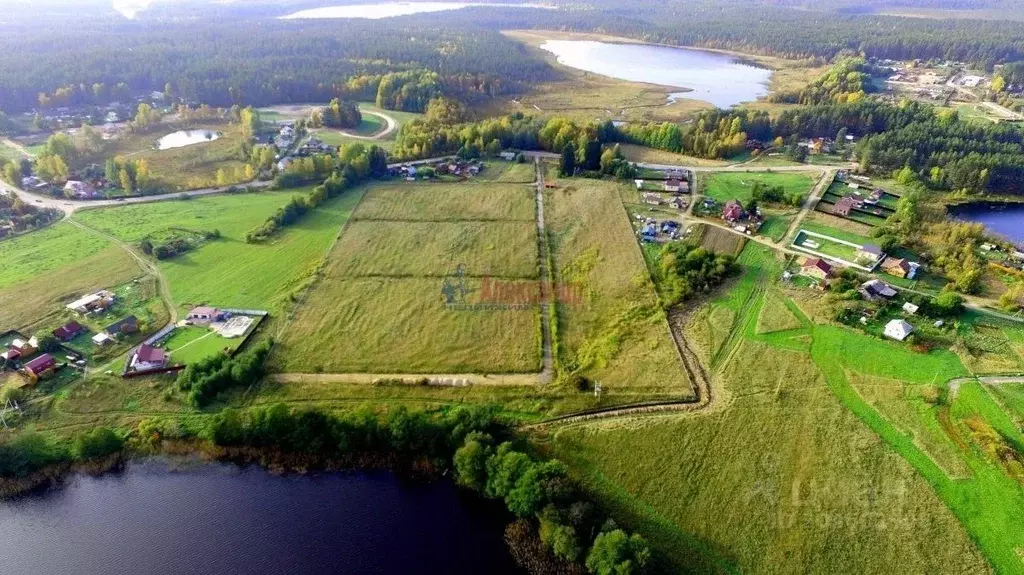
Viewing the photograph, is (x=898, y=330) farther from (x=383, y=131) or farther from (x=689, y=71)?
(x=689, y=71)

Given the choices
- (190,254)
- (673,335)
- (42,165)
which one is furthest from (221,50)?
(673,335)

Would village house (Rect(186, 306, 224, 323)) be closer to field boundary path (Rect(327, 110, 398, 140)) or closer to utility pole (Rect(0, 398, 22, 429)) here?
utility pole (Rect(0, 398, 22, 429))

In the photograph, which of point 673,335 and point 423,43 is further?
point 423,43

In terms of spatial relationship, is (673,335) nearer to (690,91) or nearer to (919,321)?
(919,321)

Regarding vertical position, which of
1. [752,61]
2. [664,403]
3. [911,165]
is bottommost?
[664,403]

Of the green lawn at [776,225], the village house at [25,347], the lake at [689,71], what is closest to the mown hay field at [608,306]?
the green lawn at [776,225]

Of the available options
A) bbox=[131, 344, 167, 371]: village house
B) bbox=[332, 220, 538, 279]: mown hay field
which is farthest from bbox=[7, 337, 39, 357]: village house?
bbox=[332, 220, 538, 279]: mown hay field

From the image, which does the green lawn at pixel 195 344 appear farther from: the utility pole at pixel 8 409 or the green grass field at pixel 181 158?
the green grass field at pixel 181 158
